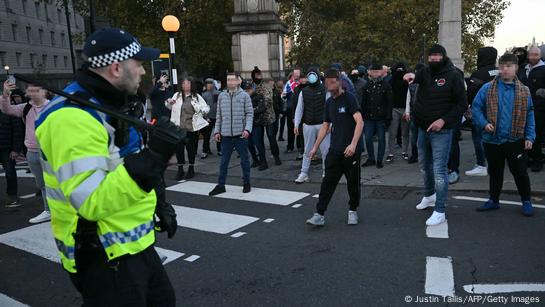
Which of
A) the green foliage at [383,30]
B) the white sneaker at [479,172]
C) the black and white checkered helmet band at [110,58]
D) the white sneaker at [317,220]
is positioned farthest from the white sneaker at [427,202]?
the green foliage at [383,30]

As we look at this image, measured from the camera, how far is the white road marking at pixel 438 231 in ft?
17.0

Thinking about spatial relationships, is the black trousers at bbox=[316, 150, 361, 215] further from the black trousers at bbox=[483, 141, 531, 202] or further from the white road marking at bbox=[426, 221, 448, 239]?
the black trousers at bbox=[483, 141, 531, 202]

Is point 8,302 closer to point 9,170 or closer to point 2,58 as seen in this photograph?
point 9,170

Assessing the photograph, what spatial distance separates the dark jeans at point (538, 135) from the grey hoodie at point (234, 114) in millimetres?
4733

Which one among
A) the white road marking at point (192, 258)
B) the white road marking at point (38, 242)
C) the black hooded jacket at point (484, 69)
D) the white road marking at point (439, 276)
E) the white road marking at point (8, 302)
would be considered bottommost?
the white road marking at point (38, 242)

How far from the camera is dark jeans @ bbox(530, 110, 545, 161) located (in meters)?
7.93

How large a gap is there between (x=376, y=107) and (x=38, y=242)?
21.0ft

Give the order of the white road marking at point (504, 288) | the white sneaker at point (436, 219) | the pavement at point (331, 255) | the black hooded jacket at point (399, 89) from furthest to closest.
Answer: the black hooded jacket at point (399, 89), the white sneaker at point (436, 219), the pavement at point (331, 255), the white road marking at point (504, 288)

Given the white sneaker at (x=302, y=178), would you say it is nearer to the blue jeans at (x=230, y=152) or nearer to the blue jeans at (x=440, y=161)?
the blue jeans at (x=230, y=152)

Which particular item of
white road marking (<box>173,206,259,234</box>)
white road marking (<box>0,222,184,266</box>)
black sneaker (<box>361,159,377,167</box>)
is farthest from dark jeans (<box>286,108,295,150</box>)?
white road marking (<box>0,222,184,266</box>)

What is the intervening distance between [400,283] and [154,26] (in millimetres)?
25560

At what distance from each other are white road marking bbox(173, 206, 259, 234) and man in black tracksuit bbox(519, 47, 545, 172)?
4917 mm

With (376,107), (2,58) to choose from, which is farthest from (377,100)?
(2,58)

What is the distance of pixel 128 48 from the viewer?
2232 mm
